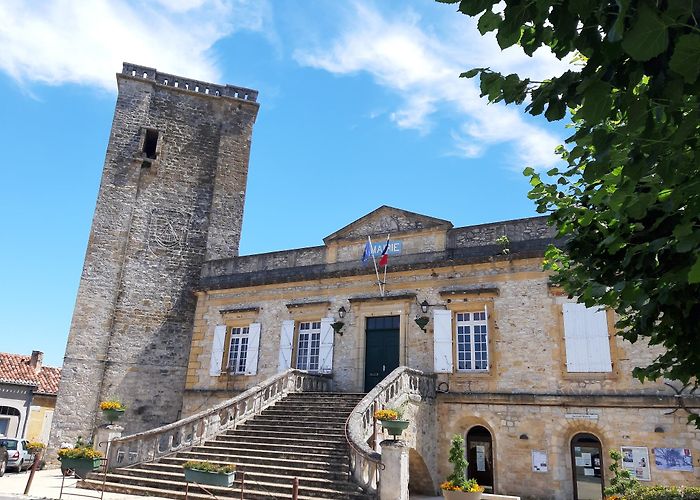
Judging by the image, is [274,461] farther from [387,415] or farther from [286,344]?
[286,344]

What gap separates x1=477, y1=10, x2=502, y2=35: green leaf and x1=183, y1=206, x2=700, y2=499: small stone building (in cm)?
1175

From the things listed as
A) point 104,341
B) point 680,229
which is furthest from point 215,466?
point 104,341

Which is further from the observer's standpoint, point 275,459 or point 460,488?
point 275,459

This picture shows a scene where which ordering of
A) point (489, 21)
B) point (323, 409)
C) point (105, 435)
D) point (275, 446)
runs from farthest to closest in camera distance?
point (323, 409), point (105, 435), point (275, 446), point (489, 21)

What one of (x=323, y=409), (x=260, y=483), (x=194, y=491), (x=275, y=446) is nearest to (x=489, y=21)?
(x=260, y=483)

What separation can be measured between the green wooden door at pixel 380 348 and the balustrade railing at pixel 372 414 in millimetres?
1550

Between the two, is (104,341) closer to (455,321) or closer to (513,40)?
(455,321)

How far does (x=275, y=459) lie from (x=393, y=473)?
3.17m

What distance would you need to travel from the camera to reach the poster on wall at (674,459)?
454 inches

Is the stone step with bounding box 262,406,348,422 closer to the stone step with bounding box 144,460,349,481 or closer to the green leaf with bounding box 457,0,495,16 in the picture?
the stone step with bounding box 144,460,349,481

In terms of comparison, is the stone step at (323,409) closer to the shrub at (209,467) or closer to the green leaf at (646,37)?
the shrub at (209,467)

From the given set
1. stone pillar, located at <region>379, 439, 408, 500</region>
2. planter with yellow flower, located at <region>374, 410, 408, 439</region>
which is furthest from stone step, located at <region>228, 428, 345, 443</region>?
stone pillar, located at <region>379, 439, 408, 500</region>

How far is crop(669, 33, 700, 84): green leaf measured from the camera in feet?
6.53

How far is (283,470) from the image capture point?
10641 mm
